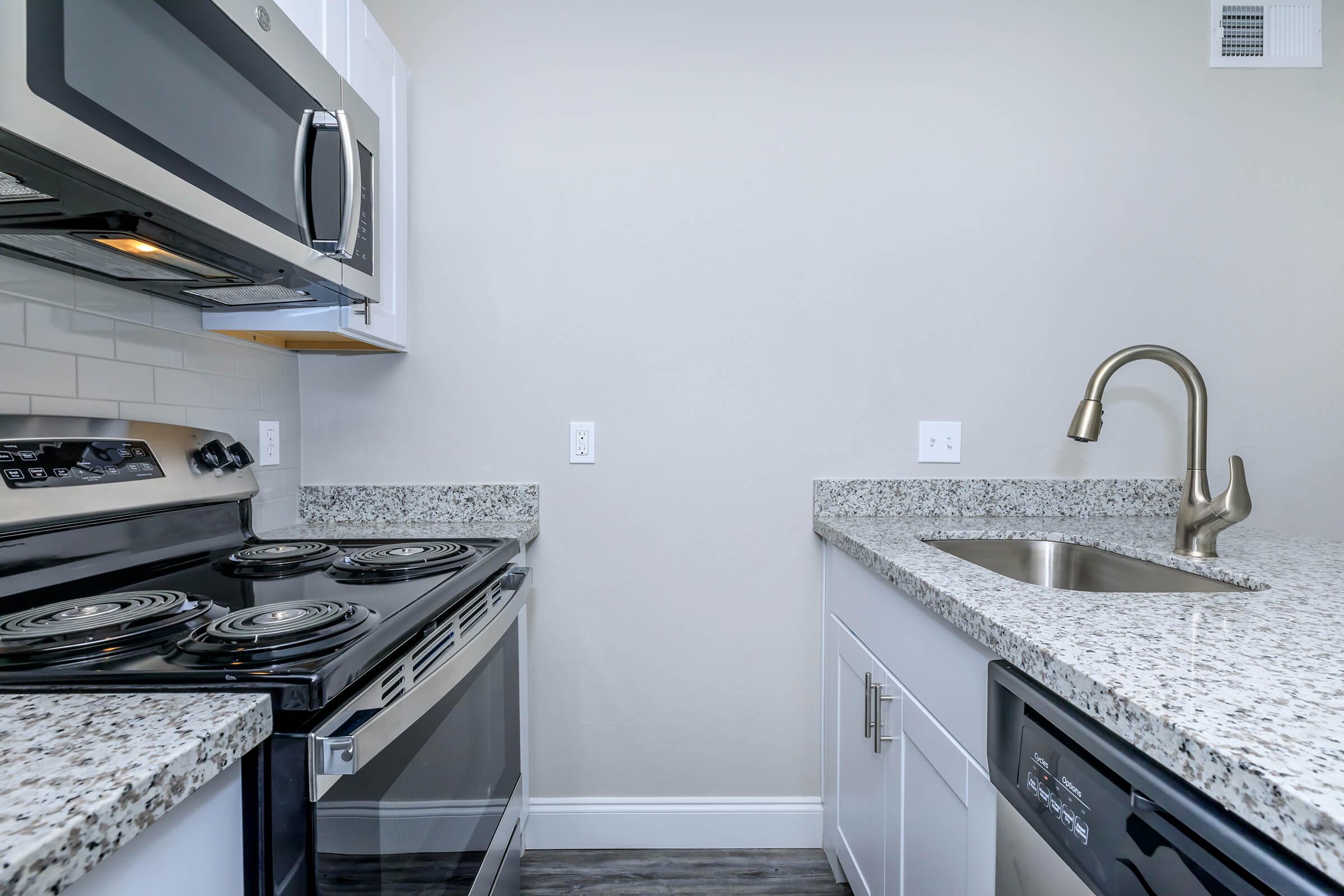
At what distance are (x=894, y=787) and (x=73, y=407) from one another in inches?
62.2

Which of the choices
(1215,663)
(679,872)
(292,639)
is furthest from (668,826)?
(1215,663)

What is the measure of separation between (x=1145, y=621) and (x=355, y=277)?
4.86 feet

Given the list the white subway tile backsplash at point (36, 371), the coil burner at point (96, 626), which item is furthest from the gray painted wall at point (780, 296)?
the coil burner at point (96, 626)

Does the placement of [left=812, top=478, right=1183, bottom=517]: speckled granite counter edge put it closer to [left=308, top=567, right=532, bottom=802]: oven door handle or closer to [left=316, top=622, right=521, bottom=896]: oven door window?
[left=316, top=622, right=521, bottom=896]: oven door window

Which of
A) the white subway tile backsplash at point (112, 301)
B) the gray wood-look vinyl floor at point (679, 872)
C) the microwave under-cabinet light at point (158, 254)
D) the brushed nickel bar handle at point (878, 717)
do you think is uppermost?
the microwave under-cabinet light at point (158, 254)

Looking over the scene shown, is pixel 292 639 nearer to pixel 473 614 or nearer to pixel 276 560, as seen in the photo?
pixel 473 614

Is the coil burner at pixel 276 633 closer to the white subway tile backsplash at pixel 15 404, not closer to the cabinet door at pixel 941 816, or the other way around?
the white subway tile backsplash at pixel 15 404

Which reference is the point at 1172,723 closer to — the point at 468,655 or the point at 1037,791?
the point at 1037,791

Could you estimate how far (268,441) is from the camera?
1.63 m

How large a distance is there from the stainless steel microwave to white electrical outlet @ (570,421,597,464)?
0.64 metres

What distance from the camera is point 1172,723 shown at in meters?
0.51

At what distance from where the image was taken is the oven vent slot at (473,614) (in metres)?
1.07

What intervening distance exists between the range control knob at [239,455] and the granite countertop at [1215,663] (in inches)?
52.9

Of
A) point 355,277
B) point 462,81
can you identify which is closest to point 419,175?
point 462,81
